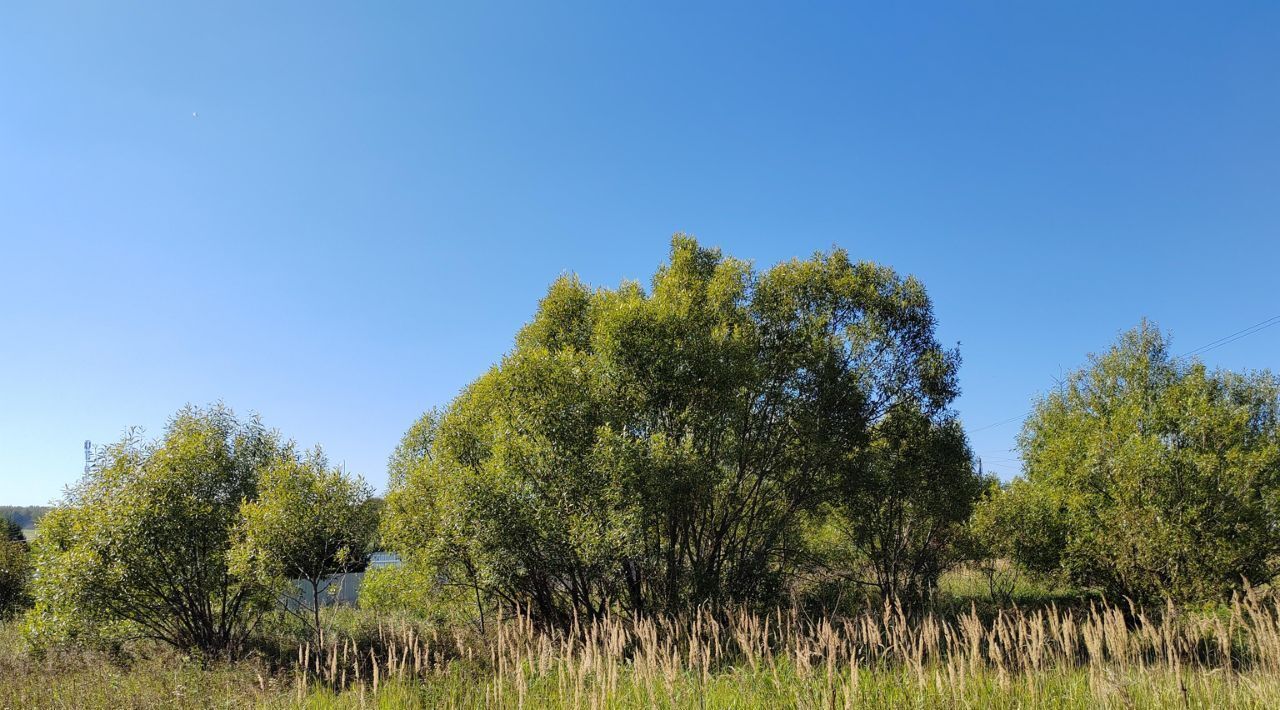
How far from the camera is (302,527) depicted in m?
14.3

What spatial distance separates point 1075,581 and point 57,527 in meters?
30.4

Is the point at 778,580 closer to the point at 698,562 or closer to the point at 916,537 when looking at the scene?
the point at 698,562

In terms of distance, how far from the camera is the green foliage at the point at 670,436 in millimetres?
12430

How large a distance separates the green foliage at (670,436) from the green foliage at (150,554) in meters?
4.42

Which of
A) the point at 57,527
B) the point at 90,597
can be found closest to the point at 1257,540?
the point at 90,597

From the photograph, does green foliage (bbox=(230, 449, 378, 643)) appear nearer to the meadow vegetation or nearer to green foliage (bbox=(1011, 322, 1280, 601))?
the meadow vegetation

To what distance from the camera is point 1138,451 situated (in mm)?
16406

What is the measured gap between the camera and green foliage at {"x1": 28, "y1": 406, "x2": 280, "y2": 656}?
14.5m

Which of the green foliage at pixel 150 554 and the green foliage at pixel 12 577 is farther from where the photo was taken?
the green foliage at pixel 12 577

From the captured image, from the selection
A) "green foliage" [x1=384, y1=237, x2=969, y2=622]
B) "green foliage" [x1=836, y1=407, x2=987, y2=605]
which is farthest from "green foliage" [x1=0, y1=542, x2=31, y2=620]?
"green foliage" [x1=836, y1=407, x2=987, y2=605]

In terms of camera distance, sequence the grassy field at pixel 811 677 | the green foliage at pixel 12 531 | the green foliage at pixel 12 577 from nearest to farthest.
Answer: the grassy field at pixel 811 677 → the green foliage at pixel 12 577 → the green foliage at pixel 12 531

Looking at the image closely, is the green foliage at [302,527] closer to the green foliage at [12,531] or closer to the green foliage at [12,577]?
the green foliage at [12,577]

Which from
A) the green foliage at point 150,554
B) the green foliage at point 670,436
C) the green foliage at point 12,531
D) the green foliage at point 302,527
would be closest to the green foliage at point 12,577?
the green foliage at point 12,531

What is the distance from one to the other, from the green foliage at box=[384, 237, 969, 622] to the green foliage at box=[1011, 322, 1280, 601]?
13.0ft
